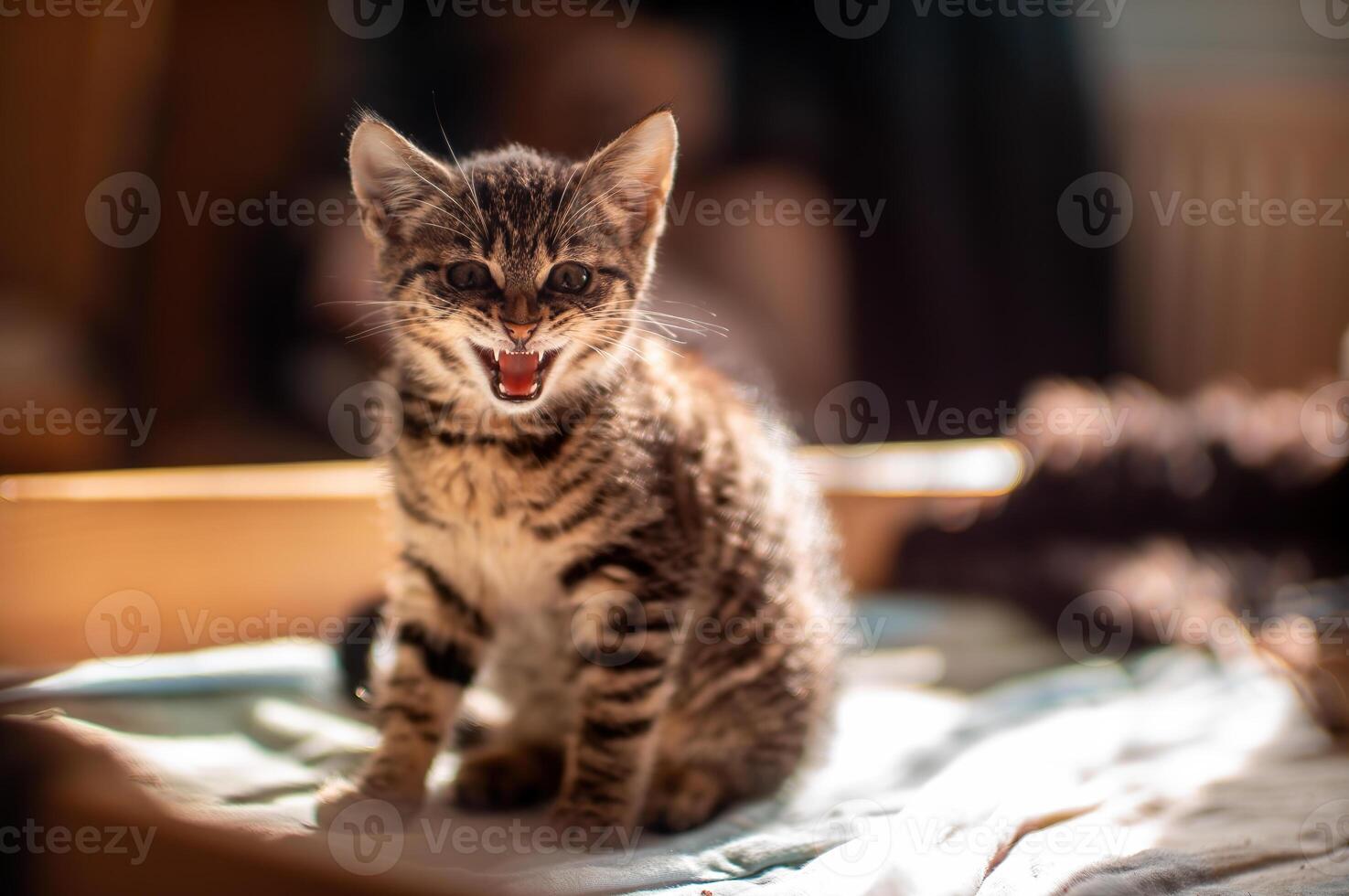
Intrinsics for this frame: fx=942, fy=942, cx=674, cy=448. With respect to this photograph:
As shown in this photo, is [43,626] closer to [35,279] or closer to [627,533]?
[35,279]

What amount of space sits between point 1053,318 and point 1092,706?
218 centimetres

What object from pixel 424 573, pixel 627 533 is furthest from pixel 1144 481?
pixel 424 573

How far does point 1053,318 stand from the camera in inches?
141

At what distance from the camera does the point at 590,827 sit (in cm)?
120

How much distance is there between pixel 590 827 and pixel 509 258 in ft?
2.48
